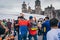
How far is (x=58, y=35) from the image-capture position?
6.96 m

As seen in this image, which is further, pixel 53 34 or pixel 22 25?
pixel 22 25

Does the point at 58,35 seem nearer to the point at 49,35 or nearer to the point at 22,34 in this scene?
the point at 49,35

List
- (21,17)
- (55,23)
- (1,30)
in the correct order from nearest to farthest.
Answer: (1,30) → (55,23) → (21,17)

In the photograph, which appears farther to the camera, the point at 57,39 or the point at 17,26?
the point at 17,26

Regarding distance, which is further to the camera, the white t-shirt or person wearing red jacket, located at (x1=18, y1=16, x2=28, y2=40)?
person wearing red jacket, located at (x1=18, y1=16, x2=28, y2=40)

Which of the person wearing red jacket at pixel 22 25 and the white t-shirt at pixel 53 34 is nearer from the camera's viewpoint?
the white t-shirt at pixel 53 34

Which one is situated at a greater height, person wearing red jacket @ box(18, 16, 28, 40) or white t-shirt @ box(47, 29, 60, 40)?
white t-shirt @ box(47, 29, 60, 40)

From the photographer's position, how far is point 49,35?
271 inches

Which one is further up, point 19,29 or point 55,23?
point 55,23

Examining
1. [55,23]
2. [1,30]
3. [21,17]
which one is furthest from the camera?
[21,17]

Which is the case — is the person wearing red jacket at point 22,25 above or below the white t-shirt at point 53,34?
below

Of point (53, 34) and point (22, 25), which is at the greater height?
point (53, 34)

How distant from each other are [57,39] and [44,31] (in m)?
8.12

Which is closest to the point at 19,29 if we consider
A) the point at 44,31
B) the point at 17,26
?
the point at 17,26
